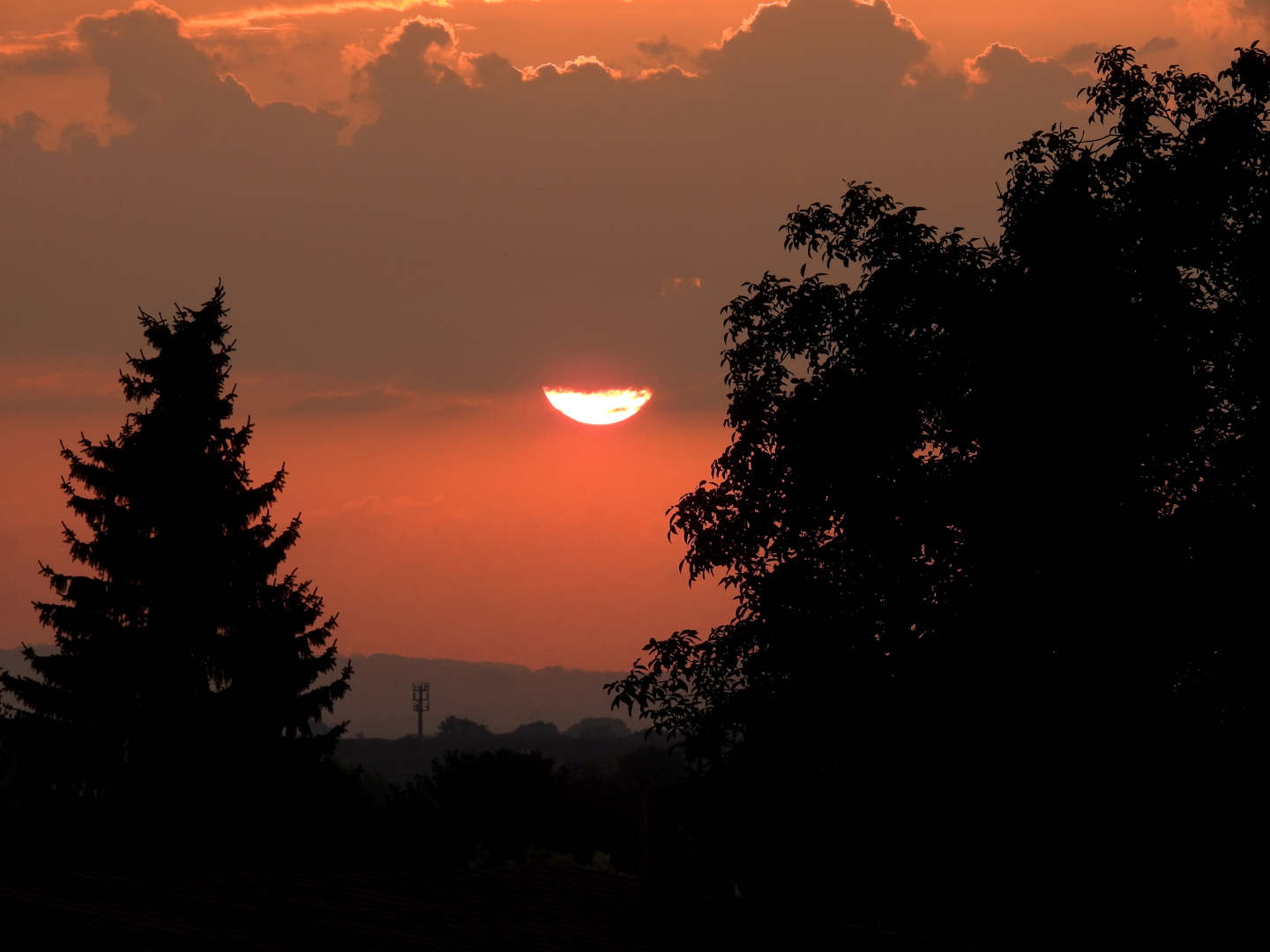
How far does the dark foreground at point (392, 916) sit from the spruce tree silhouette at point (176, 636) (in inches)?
730

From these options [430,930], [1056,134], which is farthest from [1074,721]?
[430,930]

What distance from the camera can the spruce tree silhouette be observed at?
101ft

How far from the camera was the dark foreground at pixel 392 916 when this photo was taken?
450 inches

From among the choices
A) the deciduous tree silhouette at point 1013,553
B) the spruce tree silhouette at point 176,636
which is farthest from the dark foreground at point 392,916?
the spruce tree silhouette at point 176,636

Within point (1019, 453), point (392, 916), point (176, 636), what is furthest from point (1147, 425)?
point (176, 636)

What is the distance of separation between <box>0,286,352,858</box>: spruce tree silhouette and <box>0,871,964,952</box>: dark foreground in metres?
18.5

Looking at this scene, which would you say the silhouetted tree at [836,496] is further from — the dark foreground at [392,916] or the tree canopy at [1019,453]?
the dark foreground at [392,916]

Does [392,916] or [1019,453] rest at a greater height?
[1019,453]

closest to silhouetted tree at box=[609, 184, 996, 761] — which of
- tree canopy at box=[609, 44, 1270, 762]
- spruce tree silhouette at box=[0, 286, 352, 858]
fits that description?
tree canopy at box=[609, 44, 1270, 762]

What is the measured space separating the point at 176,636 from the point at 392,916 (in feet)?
68.4

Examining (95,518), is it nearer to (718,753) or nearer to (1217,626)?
(718,753)

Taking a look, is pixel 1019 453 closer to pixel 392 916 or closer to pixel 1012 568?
pixel 1012 568

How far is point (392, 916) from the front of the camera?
1249cm

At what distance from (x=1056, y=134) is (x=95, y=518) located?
931 inches
